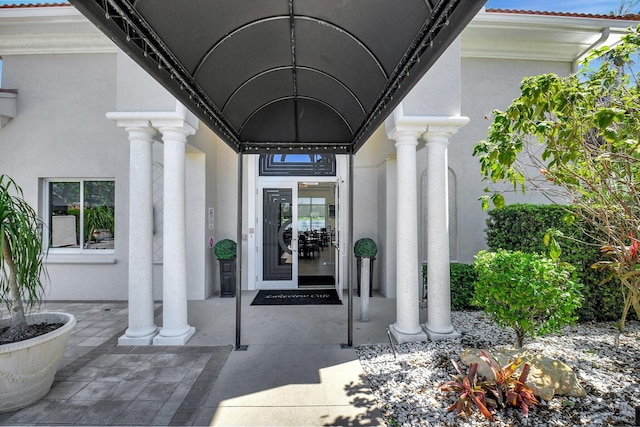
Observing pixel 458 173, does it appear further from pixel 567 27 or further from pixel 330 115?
pixel 330 115

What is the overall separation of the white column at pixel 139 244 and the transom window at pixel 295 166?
308cm

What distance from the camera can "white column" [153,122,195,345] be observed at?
397 centimetres

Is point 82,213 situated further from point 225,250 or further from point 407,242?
point 407,242

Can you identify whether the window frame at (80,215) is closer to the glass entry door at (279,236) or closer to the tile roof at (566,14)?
the glass entry door at (279,236)

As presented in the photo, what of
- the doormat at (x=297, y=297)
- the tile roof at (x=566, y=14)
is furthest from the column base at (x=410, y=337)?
the tile roof at (x=566, y=14)

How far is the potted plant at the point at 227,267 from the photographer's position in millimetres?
6109

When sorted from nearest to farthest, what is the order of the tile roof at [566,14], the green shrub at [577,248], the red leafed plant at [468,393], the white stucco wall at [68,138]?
the red leafed plant at [468,393] → the green shrub at [577,248] → the tile roof at [566,14] → the white stucco wall at [68,138]

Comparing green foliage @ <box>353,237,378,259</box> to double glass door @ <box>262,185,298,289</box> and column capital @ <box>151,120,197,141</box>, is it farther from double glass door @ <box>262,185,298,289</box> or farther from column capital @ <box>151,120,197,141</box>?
column capital @ <box>151,120,197,141</box>

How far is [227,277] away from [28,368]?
11.9 feet

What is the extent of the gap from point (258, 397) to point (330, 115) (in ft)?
9.95

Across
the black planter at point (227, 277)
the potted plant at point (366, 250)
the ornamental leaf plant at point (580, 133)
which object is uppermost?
the ornamental leaf plant at point (580, 133)

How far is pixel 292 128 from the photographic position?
3691 mm

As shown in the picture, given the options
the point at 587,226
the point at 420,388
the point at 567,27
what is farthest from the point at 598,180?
the point at 567,27

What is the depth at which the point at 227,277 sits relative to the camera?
6.20m
